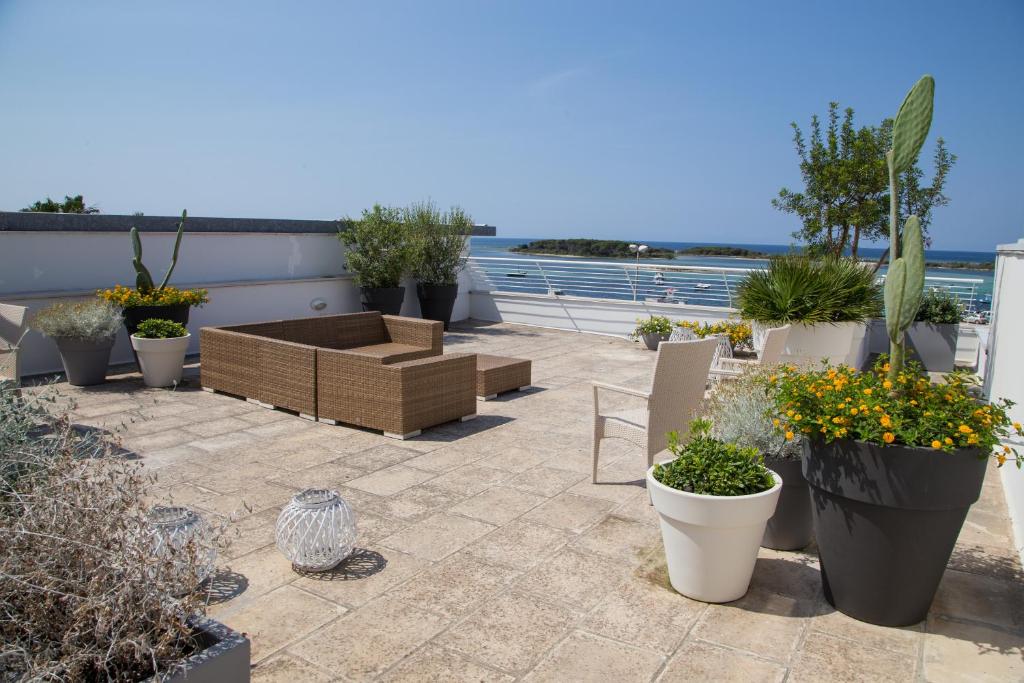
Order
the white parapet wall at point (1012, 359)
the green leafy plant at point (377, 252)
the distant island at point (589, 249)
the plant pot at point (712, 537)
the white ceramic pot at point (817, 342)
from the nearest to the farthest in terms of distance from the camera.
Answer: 1. the plant pot at point (712, 537)
2. the white parapet wall at point (1012, 359)
3. the white ceramic pot at point (817, 342)
4. the green leafy plant at point (377, 252)
5. the distant island at point (589, 249)

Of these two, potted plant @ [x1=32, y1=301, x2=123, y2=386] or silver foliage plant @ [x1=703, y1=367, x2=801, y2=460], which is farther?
potted plant @ [x1=32, y1=301, x2=123, y2=386]

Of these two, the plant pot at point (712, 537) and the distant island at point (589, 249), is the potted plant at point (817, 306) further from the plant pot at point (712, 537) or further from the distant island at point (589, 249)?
the distant island at point (589, 249)

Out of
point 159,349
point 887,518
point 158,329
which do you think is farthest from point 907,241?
point 158,329

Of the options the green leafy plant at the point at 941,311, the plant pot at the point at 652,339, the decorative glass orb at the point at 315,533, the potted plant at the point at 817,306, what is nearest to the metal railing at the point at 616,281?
the green leafy plant at the point at 941,311

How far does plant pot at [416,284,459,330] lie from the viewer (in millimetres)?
10445

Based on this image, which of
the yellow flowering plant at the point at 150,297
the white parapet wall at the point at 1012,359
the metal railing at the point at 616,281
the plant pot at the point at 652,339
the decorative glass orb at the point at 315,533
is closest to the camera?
the decorative glass orb at the point at 315,533

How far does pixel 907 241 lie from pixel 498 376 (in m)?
4.07

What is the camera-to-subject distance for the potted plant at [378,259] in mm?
9750

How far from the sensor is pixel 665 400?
3.87 meters

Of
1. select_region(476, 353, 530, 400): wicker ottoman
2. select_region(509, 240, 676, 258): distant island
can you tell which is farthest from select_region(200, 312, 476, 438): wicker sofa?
select_region(509, 240, 676, 258): distant island

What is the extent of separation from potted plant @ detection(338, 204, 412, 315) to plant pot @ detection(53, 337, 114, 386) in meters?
3.87

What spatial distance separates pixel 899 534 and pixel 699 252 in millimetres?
37875

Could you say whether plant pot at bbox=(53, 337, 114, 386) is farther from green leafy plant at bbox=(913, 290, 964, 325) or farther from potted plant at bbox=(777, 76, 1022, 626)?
green leafy plant at bbox=(913, 290, 964, 325)

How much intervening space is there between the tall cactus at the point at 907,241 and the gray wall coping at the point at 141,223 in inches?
299
